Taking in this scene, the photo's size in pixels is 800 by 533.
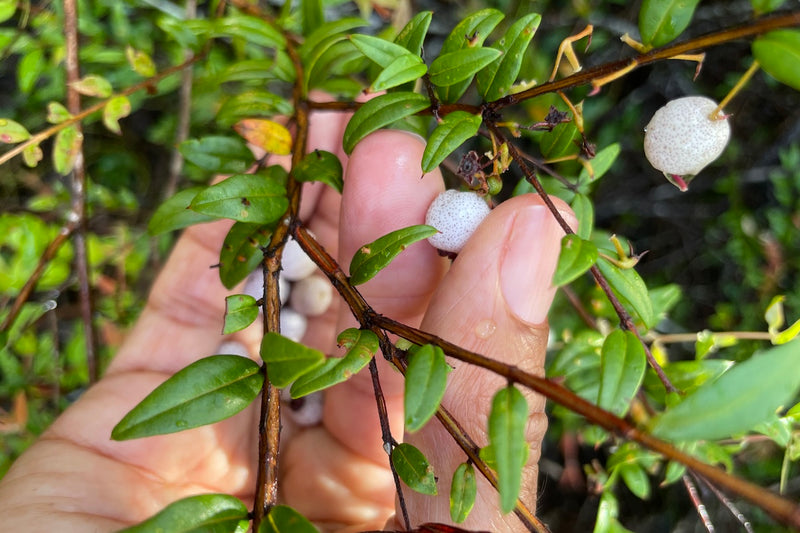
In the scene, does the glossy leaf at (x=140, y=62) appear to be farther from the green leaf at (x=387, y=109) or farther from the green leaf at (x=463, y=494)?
the green leaf at (x=463, y=494)

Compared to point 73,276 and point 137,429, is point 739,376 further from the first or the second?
point 73,276

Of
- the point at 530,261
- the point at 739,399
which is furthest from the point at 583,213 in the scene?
the point at 739,399

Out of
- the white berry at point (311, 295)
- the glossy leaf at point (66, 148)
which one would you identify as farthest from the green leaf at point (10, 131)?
the white berry at point (311, 295)

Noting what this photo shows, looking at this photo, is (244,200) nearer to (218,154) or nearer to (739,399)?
(218,154)

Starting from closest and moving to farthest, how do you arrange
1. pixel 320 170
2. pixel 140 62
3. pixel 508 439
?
pixel 508 439, pixel 320 170, pixel 140 62

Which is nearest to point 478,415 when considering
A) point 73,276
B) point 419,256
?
point 419,256

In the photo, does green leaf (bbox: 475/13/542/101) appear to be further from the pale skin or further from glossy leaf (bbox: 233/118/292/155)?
glossy leaf (bbox: 233/118/292/155)

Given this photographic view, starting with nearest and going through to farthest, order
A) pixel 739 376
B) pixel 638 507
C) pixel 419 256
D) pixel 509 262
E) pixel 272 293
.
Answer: pixel 739 376
pixel 272 293
pixel 509 262
pixel 419 256
pixel 638 507
